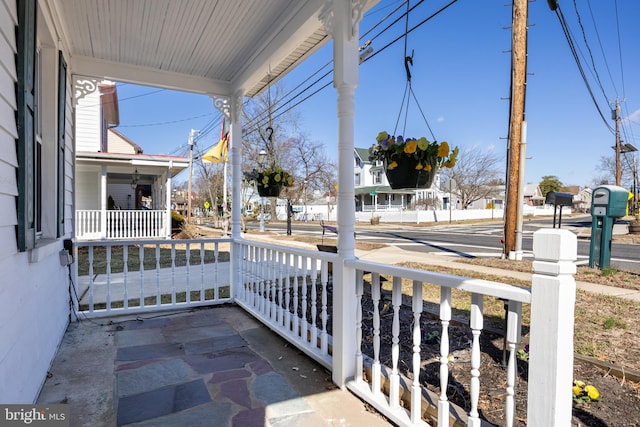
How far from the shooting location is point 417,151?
2.10 m

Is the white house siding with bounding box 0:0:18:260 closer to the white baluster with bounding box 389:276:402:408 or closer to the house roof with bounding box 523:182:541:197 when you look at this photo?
the white baluster with bounding box 389:276:402:408

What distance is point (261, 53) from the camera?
10.9 ft

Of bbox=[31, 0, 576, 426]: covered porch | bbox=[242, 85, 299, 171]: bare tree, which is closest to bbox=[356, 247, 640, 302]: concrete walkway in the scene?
bbox=[31, 0, 576, 426]: covered porch

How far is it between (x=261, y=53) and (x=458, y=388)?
2.99m

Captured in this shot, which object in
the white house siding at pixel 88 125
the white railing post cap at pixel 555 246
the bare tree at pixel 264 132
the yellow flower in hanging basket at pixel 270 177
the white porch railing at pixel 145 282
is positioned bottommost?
the white porch railing at pixel 145 282

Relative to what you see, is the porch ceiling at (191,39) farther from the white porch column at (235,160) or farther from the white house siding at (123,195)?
the white house siding at (123,195)

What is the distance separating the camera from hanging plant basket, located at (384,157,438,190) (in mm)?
2148

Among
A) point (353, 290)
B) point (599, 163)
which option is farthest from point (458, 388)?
point (599, 163)

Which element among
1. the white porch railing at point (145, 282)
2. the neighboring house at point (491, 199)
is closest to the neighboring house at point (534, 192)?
the neighboring house at point (491, 199)

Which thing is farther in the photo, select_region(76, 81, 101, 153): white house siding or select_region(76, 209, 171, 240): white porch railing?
select_region(76, 81, 101, 153): white house siding

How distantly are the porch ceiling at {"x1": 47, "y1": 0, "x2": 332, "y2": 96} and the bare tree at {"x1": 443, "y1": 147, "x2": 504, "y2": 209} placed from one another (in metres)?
25.3

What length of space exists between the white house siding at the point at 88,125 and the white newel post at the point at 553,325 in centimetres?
1123

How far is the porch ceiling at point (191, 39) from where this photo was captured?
8.92 feet

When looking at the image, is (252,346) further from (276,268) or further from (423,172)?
(423,172)
